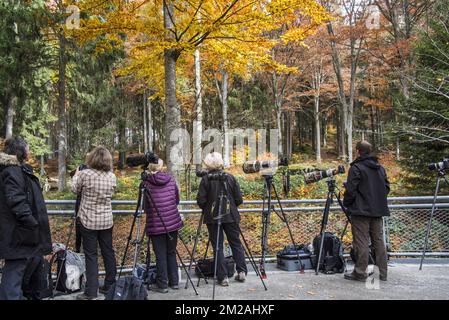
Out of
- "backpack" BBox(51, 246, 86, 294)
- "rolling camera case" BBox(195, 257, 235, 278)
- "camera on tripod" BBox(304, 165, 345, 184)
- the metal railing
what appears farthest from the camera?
the metal railing

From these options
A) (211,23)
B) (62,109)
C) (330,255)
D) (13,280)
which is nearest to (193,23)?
(211,23)

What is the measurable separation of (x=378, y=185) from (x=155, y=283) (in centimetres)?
346

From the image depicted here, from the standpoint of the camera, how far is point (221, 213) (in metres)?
5.15

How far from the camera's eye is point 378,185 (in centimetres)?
535

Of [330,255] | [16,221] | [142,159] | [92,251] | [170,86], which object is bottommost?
[330,255]

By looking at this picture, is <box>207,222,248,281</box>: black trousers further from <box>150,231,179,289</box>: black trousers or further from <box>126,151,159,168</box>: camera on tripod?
<box>126,151,159,168</box>: camera on tripod

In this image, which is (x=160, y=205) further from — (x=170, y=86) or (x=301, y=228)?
(x=301, y=228)

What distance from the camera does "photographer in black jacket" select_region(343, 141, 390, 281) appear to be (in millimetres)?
5270

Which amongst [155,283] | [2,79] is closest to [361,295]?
[155,283]

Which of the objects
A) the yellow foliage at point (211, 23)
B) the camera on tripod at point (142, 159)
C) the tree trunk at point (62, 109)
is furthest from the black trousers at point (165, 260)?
the tree trunk at point (62, 109)

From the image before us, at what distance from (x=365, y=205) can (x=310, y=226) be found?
368 centimetres

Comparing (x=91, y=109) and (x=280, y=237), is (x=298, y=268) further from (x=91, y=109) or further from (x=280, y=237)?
(x=91, y=109)

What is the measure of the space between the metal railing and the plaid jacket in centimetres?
92

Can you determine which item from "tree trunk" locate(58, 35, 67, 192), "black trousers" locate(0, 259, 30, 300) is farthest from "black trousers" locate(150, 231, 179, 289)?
"tree trunk" locate(58, 35, 67, 192)
